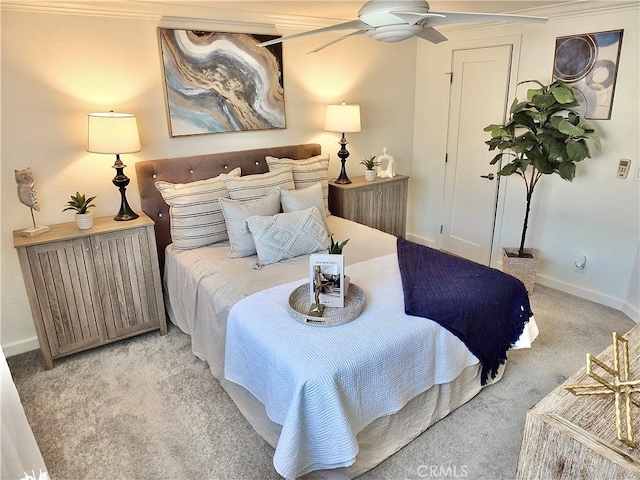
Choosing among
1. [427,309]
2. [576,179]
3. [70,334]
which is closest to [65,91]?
[70,334]

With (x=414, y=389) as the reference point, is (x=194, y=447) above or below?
below

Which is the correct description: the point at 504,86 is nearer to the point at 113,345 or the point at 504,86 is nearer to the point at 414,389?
the point at 414,389

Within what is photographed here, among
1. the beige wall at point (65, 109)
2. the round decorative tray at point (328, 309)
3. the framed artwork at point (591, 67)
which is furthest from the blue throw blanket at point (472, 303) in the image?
the beige wall at point (65, 109)

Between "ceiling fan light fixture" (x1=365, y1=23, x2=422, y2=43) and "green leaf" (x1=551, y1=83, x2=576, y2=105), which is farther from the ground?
"ceiling fan light fixture" (x1=365, y1=23, x2=422, y2=43)

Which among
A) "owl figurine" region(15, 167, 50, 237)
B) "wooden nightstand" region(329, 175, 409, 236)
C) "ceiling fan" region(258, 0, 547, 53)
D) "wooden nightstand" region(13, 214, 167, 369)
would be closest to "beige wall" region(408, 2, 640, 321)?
"wooden nightstand" region(329, 175, 409, 236)

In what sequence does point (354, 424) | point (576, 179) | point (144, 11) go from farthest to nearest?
1. point (576, 179)
2. point (144, 11)
3. point (354, 424)

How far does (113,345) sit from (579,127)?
3607mm

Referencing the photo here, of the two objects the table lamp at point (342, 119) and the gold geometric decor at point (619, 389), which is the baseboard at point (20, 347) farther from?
the gold geometric decor at point (619, 389)

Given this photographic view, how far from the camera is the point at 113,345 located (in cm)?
300

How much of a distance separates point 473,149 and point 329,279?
268 cm

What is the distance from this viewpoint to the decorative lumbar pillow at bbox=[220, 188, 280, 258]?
2826 millimetres

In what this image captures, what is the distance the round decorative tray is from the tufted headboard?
1.43m

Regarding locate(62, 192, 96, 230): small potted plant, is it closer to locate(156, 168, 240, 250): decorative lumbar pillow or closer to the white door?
locate(156, 168, 240, 250): decorative lumbar pillow

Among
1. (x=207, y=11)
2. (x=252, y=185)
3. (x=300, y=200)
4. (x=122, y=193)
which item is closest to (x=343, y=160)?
(x=300, y=200)
